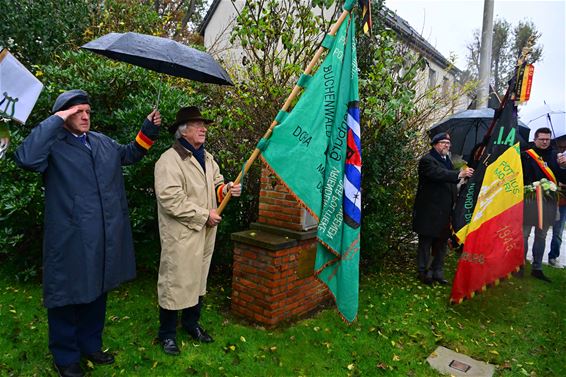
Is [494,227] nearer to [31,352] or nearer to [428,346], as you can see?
[428,346]

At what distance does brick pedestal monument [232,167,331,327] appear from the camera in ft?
12.2

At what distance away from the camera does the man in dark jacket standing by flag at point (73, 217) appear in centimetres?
255

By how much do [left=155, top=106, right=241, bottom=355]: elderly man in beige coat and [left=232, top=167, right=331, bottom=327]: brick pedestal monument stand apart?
68 centimetres

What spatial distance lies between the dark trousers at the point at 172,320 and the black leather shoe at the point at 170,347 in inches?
1.3

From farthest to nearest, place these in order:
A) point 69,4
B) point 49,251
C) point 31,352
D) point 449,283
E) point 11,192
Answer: point 69,4 → point 449,283 → point 11,192 → point 31,352 → point 49,251

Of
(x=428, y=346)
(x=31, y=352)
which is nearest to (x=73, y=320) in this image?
(x=31, y=352)

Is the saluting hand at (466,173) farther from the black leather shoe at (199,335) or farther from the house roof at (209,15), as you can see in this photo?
the house roof at (209,15)

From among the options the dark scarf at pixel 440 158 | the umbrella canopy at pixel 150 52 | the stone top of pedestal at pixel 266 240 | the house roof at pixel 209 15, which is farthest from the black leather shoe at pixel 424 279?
the house roof at pixel 209 15

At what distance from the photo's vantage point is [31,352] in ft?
10.2

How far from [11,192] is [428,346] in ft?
14.0

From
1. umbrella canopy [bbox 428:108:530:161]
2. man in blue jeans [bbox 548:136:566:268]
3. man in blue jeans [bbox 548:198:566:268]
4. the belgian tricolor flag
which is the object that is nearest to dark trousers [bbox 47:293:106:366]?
the belgian tricolor flag

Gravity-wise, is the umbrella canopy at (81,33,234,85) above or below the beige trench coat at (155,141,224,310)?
above

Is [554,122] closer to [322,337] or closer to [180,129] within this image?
[322,337]

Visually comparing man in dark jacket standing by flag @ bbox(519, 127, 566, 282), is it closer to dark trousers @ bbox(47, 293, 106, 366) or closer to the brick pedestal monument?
the brick pedestal monument
